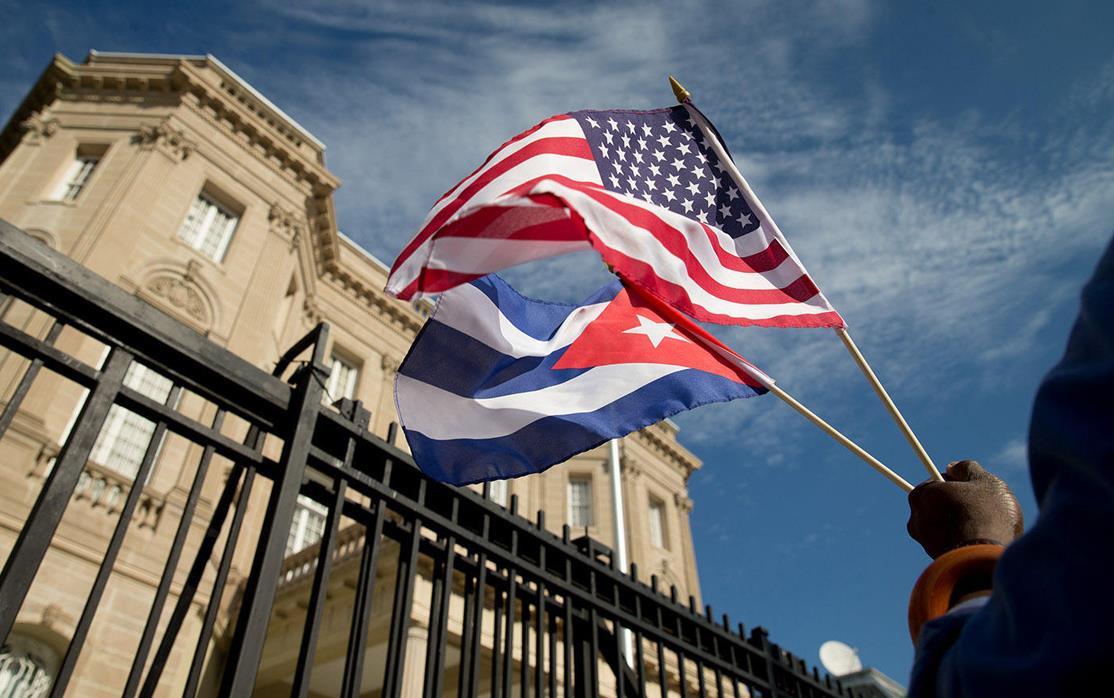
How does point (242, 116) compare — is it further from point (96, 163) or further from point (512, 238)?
point (512, 238)

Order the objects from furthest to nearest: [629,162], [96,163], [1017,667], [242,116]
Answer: [242,116] → [96,163] → [629,162] → [1017,667]

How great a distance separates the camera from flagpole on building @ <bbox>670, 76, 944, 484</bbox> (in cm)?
293

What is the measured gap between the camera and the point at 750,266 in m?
3.97

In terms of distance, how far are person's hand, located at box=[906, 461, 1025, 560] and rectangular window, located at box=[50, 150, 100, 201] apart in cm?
1832

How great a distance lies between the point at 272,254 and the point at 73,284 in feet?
53.4

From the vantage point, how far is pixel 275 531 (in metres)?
2.85

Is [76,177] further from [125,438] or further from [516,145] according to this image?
[516,145]

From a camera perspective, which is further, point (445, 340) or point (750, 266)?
point (750, 266)

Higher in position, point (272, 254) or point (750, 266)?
point (272, 254)

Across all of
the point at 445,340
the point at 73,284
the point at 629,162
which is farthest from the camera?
the point at 629,162

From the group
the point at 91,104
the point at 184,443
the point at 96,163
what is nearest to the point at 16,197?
the point at 96,163

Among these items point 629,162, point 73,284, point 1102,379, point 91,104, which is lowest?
point 1102,379

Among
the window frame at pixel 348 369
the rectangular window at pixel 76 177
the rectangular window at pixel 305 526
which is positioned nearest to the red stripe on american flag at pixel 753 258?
the rectangular window at pixel 305 526

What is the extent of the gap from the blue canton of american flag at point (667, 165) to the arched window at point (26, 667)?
11375 millimetres
